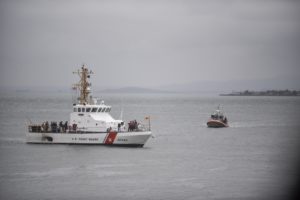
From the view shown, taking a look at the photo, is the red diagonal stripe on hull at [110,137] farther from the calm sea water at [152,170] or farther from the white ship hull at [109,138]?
the calm sea water at [152,170]

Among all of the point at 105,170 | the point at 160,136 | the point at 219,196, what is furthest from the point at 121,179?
the point at 160,136

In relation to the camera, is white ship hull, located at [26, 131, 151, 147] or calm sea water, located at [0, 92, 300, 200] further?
white ship hull, located at [26, 131, 151, 147]

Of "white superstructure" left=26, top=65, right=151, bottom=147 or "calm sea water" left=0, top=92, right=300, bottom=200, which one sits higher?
"white superstructure" left=26, top=65, right=151, bottom=147

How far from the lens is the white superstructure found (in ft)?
197

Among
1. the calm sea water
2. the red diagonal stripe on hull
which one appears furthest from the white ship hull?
the calm sea water

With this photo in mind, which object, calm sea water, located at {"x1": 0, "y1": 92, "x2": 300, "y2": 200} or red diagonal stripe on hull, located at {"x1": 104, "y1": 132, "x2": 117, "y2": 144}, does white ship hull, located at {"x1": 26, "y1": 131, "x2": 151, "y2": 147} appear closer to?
red diagonal stripe on hull, located at {"x1": 104, "y1": 132, "x2": 117, "y2": 144}

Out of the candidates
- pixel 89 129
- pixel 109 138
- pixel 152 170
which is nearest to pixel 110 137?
pixel 109 138

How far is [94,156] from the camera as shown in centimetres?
5547

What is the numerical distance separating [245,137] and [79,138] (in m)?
27.0

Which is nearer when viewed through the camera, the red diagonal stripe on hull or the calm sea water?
the calm sea water

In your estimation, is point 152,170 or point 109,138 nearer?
point 152,170

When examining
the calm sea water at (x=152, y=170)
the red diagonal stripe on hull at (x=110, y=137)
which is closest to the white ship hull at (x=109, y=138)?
the red diagonal stripe on hull at (x=110, y=137)

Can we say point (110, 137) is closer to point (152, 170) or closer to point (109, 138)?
point (109, 138)

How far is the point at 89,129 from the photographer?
61.0 metres
